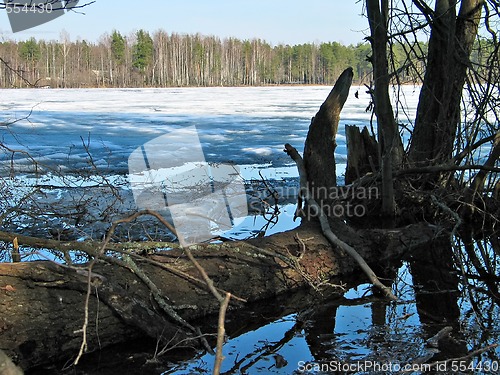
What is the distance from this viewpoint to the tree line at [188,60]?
54750mm

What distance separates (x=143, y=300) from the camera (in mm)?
4066

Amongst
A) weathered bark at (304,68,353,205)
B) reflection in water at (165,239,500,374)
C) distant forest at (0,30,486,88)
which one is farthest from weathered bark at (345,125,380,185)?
distant forest at (0,30,486,88)

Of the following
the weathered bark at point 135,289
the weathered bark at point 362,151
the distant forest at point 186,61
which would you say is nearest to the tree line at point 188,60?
the distant forest at point 186,61

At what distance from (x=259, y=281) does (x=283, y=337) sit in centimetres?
78

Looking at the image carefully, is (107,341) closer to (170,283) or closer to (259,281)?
(170,283)

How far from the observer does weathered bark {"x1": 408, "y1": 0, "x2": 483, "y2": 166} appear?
6905 mm

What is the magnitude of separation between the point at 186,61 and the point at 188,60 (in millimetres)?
1723

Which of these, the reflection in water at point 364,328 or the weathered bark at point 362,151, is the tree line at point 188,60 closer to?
the weathered bark at point 362,151

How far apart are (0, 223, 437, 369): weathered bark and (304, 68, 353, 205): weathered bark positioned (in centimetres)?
54

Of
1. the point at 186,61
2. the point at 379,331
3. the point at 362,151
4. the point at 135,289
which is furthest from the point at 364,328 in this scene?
the point at 186,61

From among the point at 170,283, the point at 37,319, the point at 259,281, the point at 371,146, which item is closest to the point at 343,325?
the point at 259,281

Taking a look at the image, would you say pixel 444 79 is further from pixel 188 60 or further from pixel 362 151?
pixel 188 60

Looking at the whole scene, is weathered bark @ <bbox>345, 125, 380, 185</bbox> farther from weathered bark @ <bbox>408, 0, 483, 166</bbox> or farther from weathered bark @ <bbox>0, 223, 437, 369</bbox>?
weathered bark @ <bbox>0, 223, 437, 369</bbox>

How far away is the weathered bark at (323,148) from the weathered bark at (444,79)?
146cm
